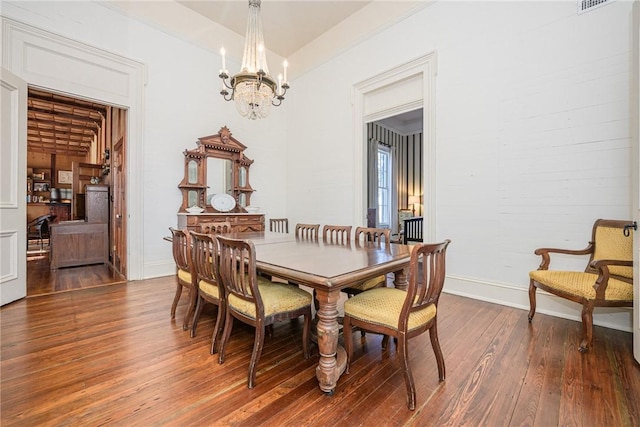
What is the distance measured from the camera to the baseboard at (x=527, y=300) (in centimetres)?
236

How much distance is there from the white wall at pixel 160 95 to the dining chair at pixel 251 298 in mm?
2951

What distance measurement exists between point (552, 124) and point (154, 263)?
524 cm

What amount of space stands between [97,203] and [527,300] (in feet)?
23.0

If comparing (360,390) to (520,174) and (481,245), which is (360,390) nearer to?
(481,245)

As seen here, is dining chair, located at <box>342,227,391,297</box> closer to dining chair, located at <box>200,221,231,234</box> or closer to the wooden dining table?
the wooden dining table

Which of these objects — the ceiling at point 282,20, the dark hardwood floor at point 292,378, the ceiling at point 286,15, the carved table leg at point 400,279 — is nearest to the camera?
the dark hardwood floor at point 292,378

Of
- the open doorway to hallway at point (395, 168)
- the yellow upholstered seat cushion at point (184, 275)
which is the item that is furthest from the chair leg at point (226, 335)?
the open doorway to hallway at point (395, 168)

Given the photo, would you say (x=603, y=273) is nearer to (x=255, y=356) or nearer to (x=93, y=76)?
(x=255, y=356)

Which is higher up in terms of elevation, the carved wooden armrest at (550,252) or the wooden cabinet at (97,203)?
the wooden cabinet at (97,203)

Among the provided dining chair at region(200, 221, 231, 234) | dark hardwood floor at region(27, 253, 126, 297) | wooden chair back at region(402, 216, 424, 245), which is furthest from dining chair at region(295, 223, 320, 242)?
wooden chair back at region(402, 216, 424, 245)

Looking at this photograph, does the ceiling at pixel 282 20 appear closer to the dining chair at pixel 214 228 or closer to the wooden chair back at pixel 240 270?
the dining chair at pixel 214 228

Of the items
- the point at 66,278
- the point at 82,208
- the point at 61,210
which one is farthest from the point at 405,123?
the point at 61,210

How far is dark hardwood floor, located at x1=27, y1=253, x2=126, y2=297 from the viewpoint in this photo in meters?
3.48

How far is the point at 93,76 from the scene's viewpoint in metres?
3.68
